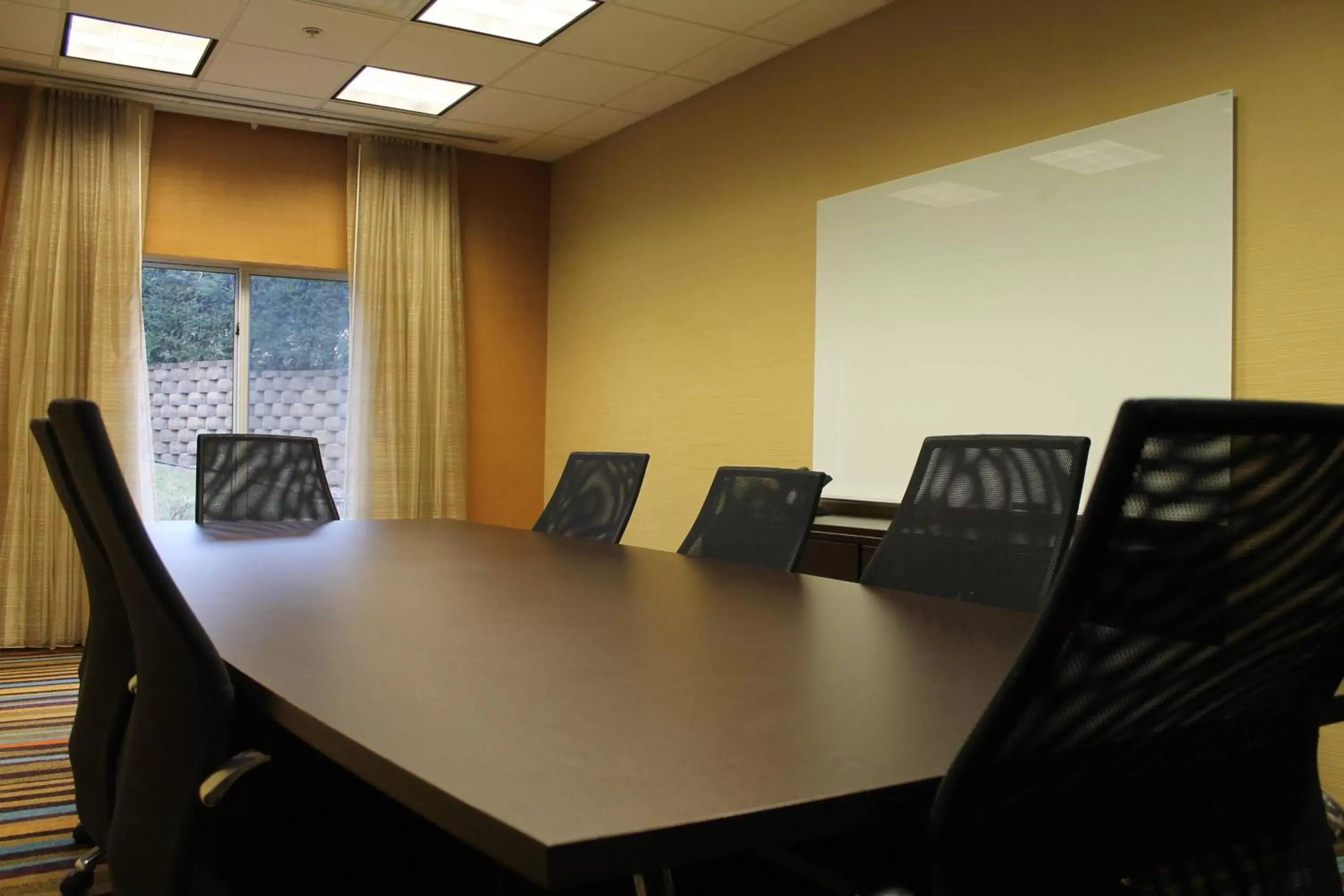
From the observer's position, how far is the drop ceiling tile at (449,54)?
514 centimetres

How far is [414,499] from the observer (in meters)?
6.96

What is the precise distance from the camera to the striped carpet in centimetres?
286

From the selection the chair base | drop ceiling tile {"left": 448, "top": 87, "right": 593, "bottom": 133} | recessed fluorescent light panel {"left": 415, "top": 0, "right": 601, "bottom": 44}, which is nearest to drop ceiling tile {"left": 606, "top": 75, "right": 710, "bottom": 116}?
drop ceiling tile {"left": 448, "top": 87, "right": 593, "bottom": 133}

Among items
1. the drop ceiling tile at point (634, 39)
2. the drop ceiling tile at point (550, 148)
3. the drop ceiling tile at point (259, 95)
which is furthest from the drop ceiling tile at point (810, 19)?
the drop ceiling tile at point (259, 95)

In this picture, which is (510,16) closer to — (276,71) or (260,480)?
(276,71)

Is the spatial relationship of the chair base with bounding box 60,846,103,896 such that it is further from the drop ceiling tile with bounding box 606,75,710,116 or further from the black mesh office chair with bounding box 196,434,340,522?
the drop ceiling tile with bounding box 606,75,710,116

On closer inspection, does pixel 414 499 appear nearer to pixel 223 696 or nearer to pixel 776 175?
pixel 776 175

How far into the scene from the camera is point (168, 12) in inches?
192

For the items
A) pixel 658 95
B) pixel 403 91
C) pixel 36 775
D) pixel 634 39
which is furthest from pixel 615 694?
pixel 403 91

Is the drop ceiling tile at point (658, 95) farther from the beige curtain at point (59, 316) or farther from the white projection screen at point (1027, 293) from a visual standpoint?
the beige curtain at point (59, 316)

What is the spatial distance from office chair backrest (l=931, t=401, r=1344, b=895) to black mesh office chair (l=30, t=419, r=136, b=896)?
1525mm

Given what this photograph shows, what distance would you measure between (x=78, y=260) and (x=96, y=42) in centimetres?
127

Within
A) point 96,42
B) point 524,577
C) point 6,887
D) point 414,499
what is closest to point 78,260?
point 96,42

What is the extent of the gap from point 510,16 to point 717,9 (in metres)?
0.96
